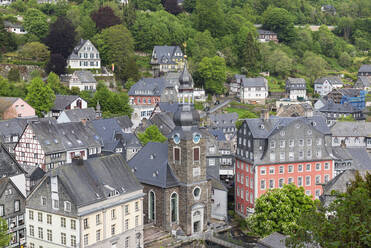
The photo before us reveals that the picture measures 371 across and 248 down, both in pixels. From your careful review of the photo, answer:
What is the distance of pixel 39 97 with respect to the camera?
86.1 meters

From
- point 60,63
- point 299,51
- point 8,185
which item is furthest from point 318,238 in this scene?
point 299,51

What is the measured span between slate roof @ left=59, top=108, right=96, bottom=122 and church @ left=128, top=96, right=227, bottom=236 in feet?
98.9

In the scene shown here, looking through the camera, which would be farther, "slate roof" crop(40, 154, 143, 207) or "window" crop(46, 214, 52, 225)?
"window" crop(46, 214, 52, 225)

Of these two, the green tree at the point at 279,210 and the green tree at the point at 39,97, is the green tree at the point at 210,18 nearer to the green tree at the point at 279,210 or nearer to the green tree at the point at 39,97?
the green tree at the point at 39,97

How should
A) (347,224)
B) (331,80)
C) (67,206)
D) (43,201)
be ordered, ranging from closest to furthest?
(347,224) → (67,206) → (43,201) → (331,80)

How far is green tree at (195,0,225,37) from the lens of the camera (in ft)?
471

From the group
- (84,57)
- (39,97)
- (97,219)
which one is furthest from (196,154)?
(84,57)

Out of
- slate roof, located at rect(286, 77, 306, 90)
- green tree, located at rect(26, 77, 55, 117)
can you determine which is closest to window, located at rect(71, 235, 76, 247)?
green tree, located at rect(26, 77, 55, 117)

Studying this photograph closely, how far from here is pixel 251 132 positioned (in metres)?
62.2

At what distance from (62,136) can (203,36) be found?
72.9 m

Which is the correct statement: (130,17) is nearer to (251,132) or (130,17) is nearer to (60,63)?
(60,63)

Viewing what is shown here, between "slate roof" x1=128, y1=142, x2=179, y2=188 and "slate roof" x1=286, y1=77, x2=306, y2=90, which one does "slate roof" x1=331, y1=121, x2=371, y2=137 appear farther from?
"slate roof" x1=128, y1=142, x2=179, y2=188

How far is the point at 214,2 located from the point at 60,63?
57.3 meters

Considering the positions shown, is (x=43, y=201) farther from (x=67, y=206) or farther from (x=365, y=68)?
(x=365, y=68)
